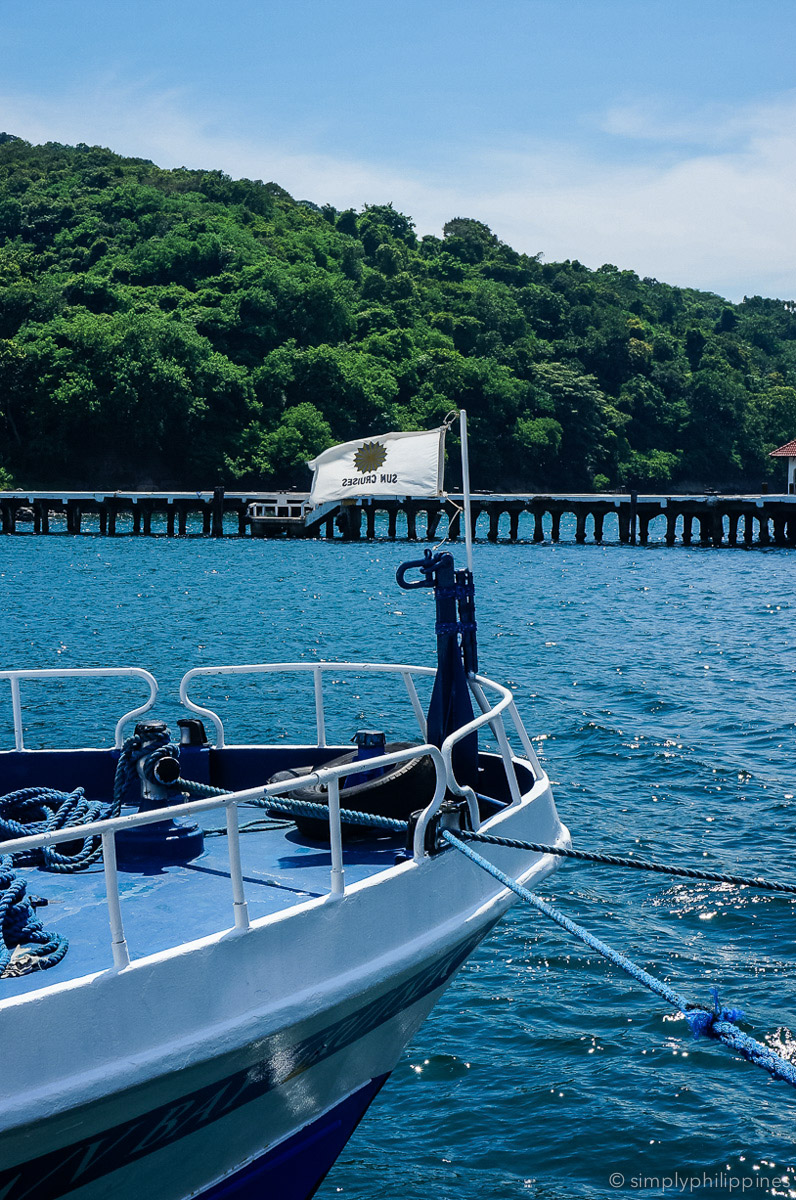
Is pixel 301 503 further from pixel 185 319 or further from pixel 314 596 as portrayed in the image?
pixel 185 319

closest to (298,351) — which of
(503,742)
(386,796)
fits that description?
(503,742)

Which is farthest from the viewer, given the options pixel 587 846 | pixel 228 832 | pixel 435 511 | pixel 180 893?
pixel 435 511

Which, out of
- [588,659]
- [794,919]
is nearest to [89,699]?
[588,659]

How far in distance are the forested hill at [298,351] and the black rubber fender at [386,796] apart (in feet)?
299

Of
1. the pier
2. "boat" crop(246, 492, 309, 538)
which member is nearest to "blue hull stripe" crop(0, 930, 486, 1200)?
the pier

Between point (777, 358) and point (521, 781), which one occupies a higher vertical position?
point (777, 358)

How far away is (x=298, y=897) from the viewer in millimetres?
6434

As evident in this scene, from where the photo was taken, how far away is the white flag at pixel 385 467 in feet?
28.1

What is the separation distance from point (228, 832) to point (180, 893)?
1130mm

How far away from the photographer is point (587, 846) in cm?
1321

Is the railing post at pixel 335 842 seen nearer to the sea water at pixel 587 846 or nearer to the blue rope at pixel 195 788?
the blue rope at pixel 195 788

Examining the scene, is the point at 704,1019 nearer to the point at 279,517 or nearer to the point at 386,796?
the point at 386,796

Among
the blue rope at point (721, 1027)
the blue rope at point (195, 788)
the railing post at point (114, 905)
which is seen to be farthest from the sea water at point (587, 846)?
the railing post at point (114, 905)

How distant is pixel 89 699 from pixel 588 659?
39.0 feet
